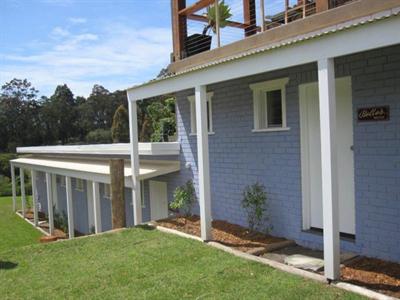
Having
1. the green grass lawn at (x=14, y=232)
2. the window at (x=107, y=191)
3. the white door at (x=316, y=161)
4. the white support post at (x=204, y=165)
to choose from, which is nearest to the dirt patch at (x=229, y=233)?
the white support post at (x=204, y=165)

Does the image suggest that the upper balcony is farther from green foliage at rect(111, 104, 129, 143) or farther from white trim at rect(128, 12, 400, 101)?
green foliage at rect(111, 104, 129, 143)

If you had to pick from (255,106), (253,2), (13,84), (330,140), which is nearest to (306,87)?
(255,106)

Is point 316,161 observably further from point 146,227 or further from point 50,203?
point 50,203

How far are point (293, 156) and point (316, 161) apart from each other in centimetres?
40

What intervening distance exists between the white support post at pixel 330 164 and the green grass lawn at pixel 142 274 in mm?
349

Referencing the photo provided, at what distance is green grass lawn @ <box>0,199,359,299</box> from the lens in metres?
5.28

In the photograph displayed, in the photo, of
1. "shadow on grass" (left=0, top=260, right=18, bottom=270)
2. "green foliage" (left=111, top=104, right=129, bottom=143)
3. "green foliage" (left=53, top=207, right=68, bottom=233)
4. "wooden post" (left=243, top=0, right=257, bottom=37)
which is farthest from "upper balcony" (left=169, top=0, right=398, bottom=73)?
"green foliage" (left=111, top=104, right=129, bottom=143)

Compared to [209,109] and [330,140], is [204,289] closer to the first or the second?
[330,140]

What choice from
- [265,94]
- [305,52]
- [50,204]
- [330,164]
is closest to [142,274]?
[330,164]

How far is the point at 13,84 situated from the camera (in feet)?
208

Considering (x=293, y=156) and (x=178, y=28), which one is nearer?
(x=293, y=156)

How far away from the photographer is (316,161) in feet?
23.9

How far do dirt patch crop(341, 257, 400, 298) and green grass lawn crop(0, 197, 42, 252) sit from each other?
1138 centimetres

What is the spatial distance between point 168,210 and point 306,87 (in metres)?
5.57
